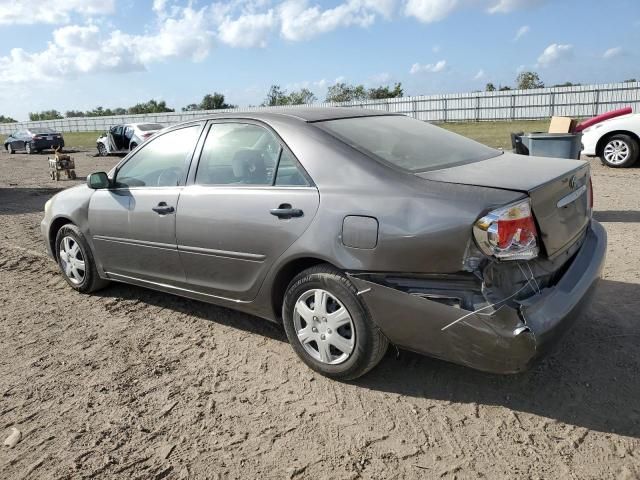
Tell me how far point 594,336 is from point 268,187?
2.44m

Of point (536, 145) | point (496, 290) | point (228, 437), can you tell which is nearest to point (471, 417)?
point (496, 290)

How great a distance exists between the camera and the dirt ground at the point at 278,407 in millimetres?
2568

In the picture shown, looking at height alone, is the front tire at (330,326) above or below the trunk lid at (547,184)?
below

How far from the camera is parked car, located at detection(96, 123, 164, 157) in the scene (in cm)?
2074

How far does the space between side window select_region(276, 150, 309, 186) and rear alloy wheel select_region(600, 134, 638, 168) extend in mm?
10213

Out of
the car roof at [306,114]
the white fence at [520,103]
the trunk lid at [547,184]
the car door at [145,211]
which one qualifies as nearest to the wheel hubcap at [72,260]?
the car door at [145,211]

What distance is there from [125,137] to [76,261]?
719 inches

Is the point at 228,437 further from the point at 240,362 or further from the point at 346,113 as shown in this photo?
the point at 346,113

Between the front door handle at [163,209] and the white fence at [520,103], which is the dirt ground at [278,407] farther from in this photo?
the white fence at [520,103]

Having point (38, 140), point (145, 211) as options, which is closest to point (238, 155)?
point (145, 211)

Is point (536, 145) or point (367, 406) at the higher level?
point (536, 145)

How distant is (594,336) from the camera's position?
3.67m

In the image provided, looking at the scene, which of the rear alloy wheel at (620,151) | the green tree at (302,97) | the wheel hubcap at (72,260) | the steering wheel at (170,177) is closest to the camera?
the steering wheel at (170,177)

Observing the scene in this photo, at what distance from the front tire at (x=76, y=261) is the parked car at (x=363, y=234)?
60cm
